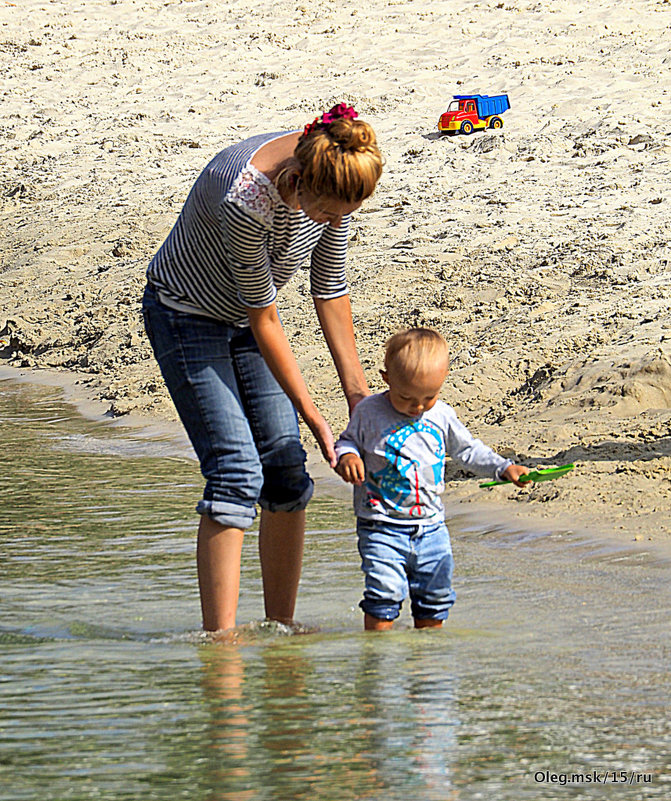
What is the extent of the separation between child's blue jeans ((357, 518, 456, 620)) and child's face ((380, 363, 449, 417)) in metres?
0.32

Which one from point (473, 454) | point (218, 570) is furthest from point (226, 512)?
point (473, 454)

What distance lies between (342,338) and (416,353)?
0.22 m

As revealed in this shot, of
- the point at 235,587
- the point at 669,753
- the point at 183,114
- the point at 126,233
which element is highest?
the point at 183,114

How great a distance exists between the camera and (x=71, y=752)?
255 centimetres

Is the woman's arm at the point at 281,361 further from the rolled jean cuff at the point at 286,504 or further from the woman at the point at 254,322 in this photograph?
the rolled jean cuff at the point at 286,504

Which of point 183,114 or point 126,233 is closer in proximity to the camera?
point 126,233

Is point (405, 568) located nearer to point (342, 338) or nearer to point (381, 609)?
point (381, 609)

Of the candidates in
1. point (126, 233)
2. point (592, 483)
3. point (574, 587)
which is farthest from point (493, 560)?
point (126, 233)

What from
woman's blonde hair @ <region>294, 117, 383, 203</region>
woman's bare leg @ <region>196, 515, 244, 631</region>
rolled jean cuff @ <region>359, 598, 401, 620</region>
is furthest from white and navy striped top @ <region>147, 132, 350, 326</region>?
rolled jean cuff @ <region>359, 598, 401, 620</region>

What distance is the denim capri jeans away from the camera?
10.6 ft

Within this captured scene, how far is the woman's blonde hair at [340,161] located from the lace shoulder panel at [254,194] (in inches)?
4.1

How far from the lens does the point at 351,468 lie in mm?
3318

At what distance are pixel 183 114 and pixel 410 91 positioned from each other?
8.79 ft

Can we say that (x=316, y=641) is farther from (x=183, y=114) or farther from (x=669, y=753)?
(x=183, y=114)
